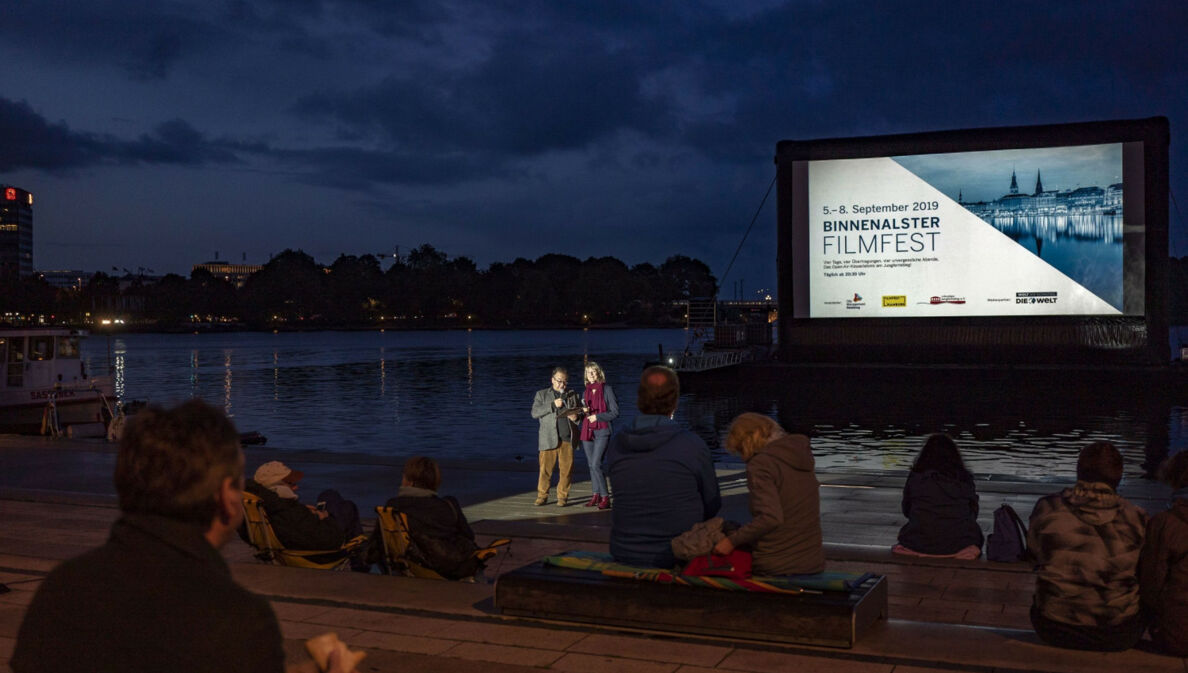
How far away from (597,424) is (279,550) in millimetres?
5638

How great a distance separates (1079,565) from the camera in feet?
→ 18.8

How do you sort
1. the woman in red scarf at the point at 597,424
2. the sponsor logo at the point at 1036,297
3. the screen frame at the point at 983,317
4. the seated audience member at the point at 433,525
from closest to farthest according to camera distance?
→ 1. the seated audience member at the point at 433,525
2. the woman in red scarf at the point at 597,424
3. the sponsor logo at the point at 1036,297
4. the screen frame at the point at 983,317

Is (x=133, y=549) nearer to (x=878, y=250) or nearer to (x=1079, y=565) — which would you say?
(x=1079, y=565)

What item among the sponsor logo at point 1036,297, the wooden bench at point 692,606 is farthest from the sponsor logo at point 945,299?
the wooden bench at point 692,606

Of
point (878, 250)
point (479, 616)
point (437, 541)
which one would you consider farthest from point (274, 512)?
point (878, 250)

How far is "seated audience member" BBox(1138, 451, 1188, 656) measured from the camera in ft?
18.6

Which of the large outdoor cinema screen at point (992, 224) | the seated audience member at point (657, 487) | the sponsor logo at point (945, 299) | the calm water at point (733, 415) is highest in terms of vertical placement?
the large outdoor cinema screen at point (992, 224)

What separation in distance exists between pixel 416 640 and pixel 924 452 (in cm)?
453

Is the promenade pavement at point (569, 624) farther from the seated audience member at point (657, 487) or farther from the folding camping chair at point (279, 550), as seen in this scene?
the seated audience member at point (657, 487)

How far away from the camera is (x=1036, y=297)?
51.2 meters

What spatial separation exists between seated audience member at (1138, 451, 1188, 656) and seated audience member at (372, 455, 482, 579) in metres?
4.34

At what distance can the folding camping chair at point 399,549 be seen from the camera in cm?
774

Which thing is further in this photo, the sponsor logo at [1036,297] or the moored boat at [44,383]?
the sponsor logo at [1036,297]

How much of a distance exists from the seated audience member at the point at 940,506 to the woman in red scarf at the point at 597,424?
4710 mm
